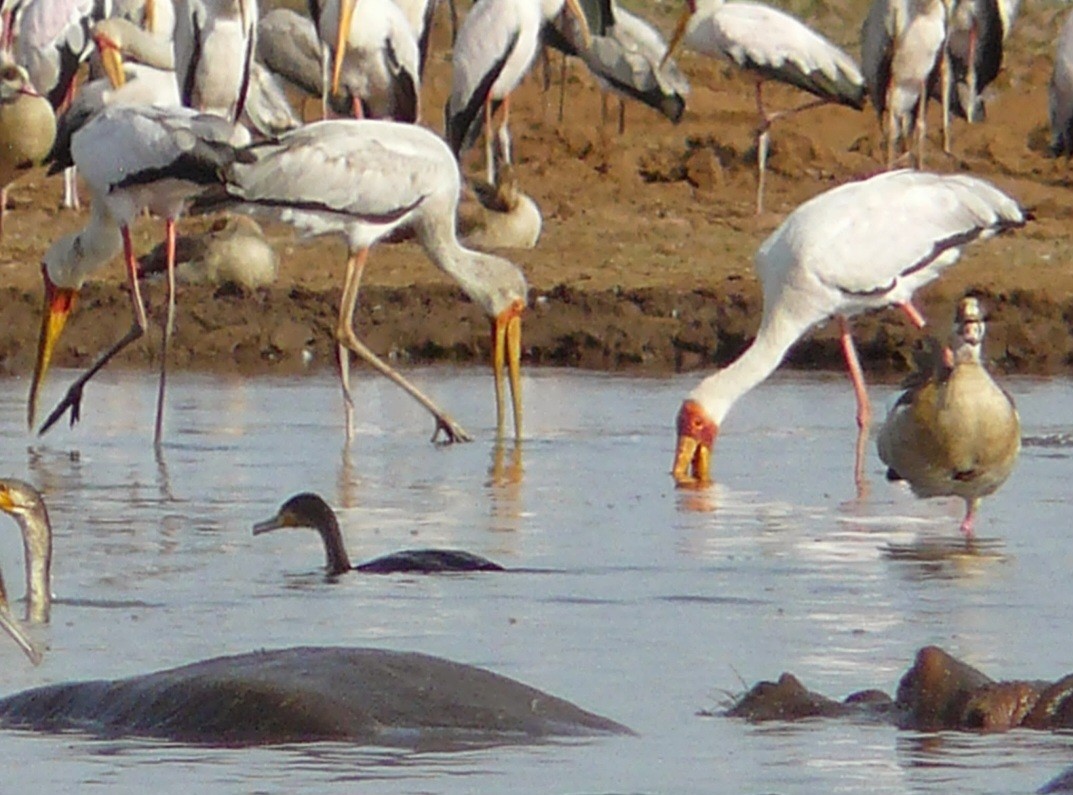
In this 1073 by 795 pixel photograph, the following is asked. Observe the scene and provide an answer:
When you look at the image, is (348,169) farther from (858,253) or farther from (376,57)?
(376,57)

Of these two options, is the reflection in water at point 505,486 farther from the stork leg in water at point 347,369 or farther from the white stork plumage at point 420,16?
the white stork plumage at point 420,16

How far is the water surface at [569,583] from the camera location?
5.13 m

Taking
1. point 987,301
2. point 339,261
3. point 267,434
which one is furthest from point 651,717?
point 339,261

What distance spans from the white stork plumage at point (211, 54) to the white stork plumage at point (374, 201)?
151cm

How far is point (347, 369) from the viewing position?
1160 cm

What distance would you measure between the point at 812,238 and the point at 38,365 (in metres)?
3.05

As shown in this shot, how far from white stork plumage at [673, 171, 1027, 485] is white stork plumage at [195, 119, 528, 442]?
1074mm

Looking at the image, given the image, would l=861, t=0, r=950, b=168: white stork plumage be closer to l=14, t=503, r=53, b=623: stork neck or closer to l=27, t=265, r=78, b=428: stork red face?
l=27, t=265, r=78, b=428: stork red face

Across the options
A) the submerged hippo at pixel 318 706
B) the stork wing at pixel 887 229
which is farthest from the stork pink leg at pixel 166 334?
the submerged hippo at pixel 318 706

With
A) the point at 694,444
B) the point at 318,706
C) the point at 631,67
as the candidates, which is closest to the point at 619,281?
the point at 631,67

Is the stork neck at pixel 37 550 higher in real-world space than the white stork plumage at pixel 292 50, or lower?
lower

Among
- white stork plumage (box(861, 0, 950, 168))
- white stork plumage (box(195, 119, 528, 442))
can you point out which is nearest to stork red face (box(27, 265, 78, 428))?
white stork plumage (box(195, 119, 528, 442))

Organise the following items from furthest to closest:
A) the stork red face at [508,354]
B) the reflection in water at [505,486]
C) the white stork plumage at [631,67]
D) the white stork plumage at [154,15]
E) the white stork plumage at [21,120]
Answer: the white stork plumage at [631,67] → the white stork plumage at [154,15] → the white stork plumage at [21,120] → the stork red face at [508,354] → the reflection in water at [505,486]

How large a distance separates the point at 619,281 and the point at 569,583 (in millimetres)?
8358
